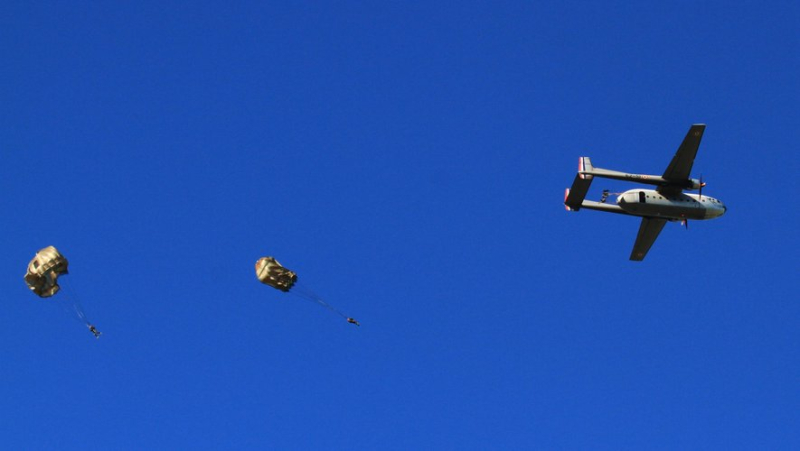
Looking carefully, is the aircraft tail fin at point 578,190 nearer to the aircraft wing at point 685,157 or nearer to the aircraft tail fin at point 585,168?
the aircraft tail fin at point 585,168

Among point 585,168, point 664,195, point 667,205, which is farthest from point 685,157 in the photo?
point 585,168

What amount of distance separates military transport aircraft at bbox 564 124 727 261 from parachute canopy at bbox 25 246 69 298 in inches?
1689

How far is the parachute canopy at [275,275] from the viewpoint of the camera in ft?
207

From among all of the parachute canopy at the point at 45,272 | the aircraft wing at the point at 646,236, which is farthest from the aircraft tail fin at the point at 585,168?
the parachute canopy at the point at 45,272

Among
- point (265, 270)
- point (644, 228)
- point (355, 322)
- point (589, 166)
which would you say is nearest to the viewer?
point (355, 322)

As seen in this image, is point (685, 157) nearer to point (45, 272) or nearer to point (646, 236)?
point (646, 236)

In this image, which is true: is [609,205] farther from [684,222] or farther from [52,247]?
[52,247]

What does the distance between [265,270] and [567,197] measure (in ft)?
98.3

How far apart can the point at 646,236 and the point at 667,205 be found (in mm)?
10201

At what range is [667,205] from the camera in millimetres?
77938

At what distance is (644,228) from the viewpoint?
8744cm

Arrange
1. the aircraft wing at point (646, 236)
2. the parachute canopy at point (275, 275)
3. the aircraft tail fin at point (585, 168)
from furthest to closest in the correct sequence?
1. the aircraft wing at point (646, 236)
2. the aircraft tail fin at point (585, 168)
3. the parachute canopy at point (275, 275)

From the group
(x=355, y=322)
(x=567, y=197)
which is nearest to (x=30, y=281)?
(x=355, y=322)

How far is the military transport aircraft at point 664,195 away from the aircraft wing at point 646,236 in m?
6.57
